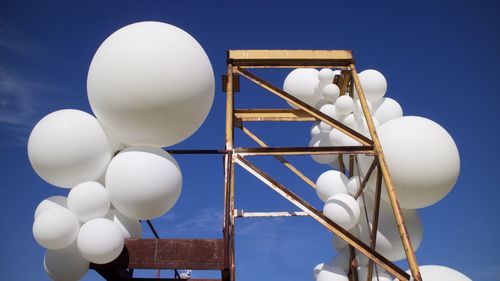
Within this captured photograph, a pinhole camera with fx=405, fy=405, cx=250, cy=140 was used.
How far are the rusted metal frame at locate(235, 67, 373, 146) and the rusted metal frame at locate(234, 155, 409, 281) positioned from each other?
4.41 ft

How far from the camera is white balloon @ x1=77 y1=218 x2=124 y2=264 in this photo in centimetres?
410

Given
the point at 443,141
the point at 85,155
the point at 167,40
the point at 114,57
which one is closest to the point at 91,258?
the point at 85,155

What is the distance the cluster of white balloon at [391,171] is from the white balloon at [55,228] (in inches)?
137

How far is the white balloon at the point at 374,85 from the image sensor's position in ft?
22.9

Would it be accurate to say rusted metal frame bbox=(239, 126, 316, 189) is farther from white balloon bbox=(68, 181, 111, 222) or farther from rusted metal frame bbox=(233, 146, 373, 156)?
white balloon bbox=(68, 181, 111, 222)

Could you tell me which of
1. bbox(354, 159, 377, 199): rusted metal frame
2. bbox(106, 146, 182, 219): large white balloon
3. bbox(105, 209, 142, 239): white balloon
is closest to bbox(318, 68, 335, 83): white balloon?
bbox(354, 159, 377, 199): rusted metal frame

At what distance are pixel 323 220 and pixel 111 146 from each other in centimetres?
305

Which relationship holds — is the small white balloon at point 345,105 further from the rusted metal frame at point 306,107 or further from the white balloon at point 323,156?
the white balloon at point 323,156

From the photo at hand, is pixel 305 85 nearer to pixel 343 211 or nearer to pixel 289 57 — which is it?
pixel 289 57

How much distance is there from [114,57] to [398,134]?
3.95m

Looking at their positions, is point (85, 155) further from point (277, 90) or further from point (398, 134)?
point (398, 134)

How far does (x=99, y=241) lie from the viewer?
4.11 m

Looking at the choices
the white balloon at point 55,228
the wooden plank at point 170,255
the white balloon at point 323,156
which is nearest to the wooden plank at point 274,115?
the white balloon at point 323,156

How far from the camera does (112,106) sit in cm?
455
